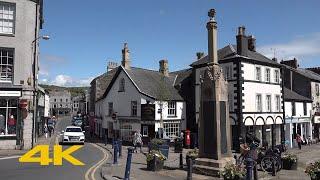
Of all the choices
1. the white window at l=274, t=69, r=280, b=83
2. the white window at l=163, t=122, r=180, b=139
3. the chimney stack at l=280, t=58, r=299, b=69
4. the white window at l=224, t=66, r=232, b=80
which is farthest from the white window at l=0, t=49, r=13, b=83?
the chimney stack at l=280, t=58, r=299, b=69

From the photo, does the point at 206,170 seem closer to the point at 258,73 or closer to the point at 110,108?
the point at 258,73

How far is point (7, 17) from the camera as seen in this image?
2681cm

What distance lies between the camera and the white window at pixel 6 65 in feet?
87.2

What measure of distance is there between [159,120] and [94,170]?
61.9ft

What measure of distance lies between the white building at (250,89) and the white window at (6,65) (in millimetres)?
18216

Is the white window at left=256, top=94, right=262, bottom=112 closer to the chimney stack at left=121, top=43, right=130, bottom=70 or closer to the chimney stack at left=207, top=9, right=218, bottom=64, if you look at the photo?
the chimney stack at left=121, top=43, right=130, bottom=70

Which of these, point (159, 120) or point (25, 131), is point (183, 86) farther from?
point (25, 131)

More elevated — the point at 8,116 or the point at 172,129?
the point at 8,116

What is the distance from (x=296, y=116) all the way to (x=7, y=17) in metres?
33.4

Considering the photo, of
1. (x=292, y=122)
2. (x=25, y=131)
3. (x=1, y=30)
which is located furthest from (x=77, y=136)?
(x=292, y=122)

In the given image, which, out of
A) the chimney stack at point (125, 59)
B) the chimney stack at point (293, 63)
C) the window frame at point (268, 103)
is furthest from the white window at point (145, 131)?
the chimney stack at point (293, 63)

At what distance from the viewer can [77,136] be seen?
3228cm

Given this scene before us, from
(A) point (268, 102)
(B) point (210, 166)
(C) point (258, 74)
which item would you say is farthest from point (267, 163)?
(A) point (268, 102)

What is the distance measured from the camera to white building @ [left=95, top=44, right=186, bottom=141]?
1426 inches
